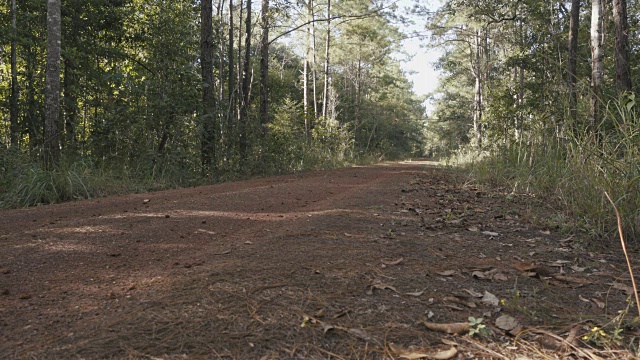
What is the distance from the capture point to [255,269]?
225cm

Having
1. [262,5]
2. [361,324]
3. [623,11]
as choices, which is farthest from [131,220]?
[262,5]

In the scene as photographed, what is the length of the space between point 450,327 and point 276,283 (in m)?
0.88

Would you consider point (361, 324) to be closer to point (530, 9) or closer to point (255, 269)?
point (255, 269)

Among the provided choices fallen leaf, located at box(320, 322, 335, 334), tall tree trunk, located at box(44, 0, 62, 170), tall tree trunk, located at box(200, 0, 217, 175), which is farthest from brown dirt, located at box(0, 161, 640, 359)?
tall tree trunk, located at box(200, 0, 217, 175)

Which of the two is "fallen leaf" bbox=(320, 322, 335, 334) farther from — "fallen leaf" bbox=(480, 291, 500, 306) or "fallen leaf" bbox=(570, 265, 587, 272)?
"fallen leaf" bbox=(570, 265, 587, 272)

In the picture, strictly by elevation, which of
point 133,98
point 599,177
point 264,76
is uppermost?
point 264,76

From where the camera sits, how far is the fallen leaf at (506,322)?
1.71 meters

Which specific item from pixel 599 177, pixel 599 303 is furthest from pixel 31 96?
pixel 599 303

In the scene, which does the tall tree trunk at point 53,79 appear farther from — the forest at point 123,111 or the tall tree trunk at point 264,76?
the tall tree trunk at point 264,76

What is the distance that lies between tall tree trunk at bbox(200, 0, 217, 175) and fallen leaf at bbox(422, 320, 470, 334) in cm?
801

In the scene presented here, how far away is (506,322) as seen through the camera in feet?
5.74

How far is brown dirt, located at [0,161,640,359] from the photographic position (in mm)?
1550

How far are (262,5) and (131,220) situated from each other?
12366mm

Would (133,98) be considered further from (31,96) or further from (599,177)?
(599,177)
